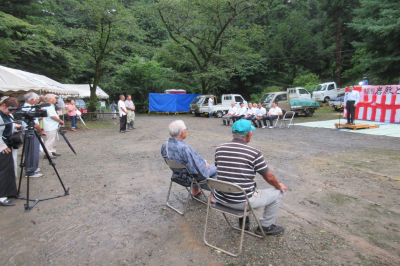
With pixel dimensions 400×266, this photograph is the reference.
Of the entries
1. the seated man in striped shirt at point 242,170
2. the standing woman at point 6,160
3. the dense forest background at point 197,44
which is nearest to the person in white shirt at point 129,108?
the dense forest background at point 197,44

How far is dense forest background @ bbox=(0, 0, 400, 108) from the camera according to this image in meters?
15.0

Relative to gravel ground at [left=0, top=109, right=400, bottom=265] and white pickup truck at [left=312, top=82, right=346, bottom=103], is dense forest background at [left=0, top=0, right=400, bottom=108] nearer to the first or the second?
white pickup truck at [left=312, top=82, right=346, bottom=103]

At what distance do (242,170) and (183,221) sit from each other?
4.15 ft

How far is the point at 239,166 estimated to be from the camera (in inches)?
99.8

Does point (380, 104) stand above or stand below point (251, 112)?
above

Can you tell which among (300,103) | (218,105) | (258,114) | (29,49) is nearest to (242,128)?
(258,114)

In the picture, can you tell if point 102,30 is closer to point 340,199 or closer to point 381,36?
point 340,199

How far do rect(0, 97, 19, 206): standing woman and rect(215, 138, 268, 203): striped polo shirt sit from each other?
3135 mm

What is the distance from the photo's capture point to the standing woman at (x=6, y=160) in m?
3.57

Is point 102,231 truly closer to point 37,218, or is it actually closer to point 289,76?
point 37,218

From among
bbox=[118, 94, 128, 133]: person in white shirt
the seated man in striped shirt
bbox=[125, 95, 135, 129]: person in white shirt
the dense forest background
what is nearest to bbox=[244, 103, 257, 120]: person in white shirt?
bbox=[125, 95, 135, 129]: person in white shirt

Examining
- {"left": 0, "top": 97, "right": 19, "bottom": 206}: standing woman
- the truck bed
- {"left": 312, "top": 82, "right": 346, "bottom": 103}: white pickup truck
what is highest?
{"left": 312, "top": 82, "right": 346, "bottom": 103}: white pickup truck

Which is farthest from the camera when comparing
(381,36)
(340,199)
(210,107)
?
(210,107)

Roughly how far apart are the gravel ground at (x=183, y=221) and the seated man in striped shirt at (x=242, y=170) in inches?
19.8
